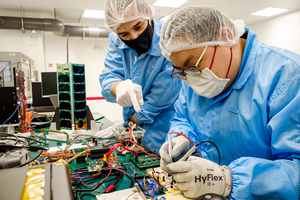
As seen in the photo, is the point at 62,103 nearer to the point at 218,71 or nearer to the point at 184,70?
the point at 184,70

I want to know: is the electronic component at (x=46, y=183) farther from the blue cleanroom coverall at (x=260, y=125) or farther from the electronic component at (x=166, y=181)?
the blue cleanroom coverall at (x=260, y=125)

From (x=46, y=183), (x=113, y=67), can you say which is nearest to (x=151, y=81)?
(x=113, y=67)

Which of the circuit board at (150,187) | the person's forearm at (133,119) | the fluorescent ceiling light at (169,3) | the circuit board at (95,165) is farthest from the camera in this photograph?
the fluorescent ceiling light at (169,3)

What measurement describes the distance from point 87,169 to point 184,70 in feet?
2.61

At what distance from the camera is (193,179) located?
Result: 2.39 feet

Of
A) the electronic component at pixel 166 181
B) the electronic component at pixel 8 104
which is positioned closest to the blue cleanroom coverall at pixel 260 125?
the electronic component at pixel 166 181

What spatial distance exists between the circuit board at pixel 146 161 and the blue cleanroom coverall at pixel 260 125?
0.29 m

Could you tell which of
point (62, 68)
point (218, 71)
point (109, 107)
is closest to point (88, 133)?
point (62, 68)

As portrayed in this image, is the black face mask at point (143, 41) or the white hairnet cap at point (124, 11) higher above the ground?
the white hairnet cap at point (124, 11)

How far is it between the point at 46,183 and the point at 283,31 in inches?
254

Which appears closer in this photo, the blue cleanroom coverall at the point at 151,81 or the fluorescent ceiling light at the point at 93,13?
the blue cleanroom coverall at the point at 151,81

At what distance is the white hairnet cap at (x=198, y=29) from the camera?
800mm

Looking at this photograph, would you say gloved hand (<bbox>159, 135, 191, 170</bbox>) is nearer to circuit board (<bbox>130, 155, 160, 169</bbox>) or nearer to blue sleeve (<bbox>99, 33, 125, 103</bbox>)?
circuit board (<bbox>130, 155, 160, 169</bbox>)

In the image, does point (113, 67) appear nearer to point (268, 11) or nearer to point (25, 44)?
point (25, 44)
